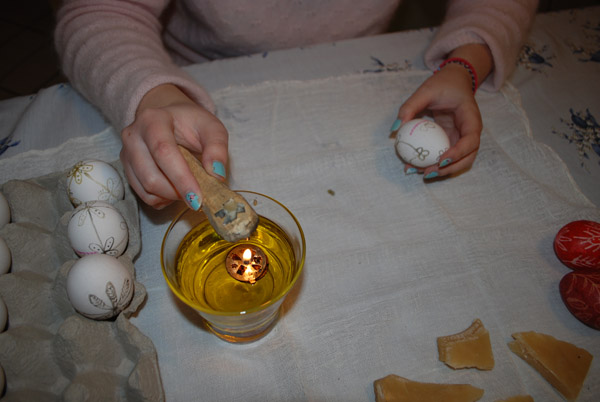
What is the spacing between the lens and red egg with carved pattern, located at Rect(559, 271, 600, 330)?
623 millimetres

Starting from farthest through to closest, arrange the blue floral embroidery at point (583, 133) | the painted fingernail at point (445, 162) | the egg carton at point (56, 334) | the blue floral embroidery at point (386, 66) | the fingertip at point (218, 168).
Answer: the blue floral embroidery at point (386, 66) → the blue floral embroidery at point (583, 133) → the painted fingernail at point (445, 162) → the fingertip at point (218, 168) → the egg carton at point (56, 334)

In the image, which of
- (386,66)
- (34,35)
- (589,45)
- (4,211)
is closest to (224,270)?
(4,211)

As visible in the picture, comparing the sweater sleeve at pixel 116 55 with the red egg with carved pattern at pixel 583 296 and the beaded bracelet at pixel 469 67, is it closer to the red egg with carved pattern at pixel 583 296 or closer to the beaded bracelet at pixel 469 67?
the beaded bracelet at pixel 469 67

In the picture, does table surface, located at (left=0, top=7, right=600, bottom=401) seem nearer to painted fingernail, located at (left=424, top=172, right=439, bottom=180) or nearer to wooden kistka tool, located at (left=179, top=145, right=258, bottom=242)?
painted fingernail, located at (left=424, top=172, right=439, bottom=180)

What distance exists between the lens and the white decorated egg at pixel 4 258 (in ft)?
2.06

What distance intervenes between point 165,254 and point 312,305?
→ 0.25 m

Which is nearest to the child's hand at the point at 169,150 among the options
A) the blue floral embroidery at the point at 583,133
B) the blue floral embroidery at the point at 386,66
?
the blue floral embroidery at the point at 386,66

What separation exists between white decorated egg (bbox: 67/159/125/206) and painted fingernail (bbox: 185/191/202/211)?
0.70 feet

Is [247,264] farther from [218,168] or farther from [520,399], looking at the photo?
[520,399]

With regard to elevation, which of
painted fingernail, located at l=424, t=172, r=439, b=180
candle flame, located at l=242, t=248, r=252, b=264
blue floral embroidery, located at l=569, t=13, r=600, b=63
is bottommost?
candle flame, located at l=242, t=248, r=252, b=264

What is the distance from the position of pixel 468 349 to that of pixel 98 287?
1.79 ft

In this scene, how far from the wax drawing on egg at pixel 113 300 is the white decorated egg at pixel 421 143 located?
555 millimetres

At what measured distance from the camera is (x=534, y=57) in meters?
1.10

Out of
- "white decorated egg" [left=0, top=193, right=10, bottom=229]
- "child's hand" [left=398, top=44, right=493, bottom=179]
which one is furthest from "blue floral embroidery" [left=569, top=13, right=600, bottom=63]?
"white decorated egg" [left=0, top=193, right=10, bottom=229]
